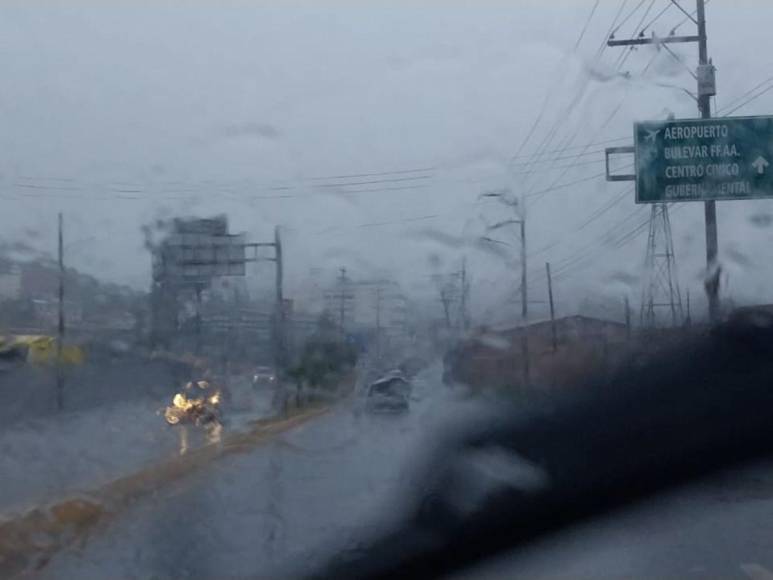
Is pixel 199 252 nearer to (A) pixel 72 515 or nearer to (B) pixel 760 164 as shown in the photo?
(A) pixel 72 515

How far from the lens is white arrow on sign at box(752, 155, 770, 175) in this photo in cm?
2028

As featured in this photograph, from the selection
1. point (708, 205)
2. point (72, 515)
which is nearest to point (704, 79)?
point (708, 205)

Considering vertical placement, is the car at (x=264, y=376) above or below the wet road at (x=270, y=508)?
above

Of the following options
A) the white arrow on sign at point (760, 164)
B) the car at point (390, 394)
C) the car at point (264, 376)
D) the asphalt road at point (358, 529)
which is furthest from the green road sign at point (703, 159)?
the asphalt road at point (358, 529)

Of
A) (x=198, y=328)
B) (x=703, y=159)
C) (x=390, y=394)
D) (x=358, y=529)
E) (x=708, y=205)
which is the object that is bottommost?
(x=358, y=529)

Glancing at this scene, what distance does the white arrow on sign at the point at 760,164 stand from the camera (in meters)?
20.3

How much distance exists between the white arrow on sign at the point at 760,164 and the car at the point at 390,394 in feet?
21.3

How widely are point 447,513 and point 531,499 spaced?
1.40ft

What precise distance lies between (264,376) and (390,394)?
1.80 meters

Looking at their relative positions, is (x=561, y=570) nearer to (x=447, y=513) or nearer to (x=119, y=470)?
(x=447, y=513)

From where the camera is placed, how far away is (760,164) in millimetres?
20344

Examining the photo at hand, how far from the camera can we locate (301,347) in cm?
1648

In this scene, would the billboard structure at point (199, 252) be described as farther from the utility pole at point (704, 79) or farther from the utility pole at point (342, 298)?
the utility pole at point (704, 79)

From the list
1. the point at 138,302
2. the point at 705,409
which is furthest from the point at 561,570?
the point at 138,302
